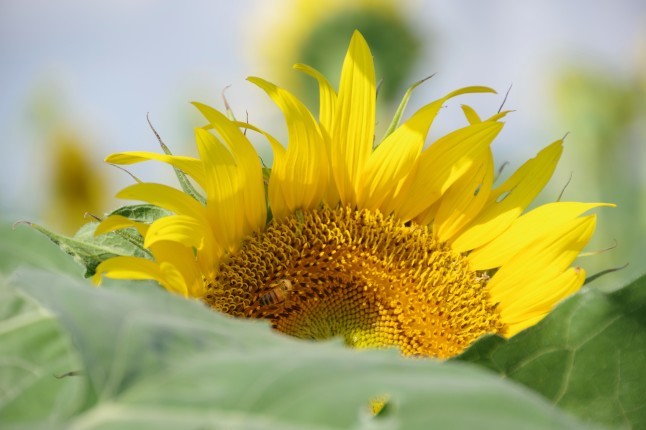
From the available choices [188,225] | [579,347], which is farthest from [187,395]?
[188,225]

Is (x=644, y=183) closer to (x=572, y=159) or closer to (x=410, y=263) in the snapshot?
(x=572, y=159)

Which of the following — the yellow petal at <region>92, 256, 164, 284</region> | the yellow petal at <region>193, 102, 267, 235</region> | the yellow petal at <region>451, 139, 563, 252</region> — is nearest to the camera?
the yellow petal at <region>92, 256, 164, 284</region>

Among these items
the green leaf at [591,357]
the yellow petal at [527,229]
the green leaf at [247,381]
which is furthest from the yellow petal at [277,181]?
the green leaf at [247,381]

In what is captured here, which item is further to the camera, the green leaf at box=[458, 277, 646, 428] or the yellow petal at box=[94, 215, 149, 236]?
the yellow petal at box=[94, 215, 149, 236]

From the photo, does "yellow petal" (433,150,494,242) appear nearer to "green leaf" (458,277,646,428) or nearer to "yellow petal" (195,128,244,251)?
"yellow petal" (195,128,244,251)

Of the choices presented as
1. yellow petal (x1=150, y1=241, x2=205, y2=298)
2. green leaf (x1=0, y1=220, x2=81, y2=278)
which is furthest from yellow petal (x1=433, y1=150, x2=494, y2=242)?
green leaf (x1=0, y1=220, x2=81, y2=278)
